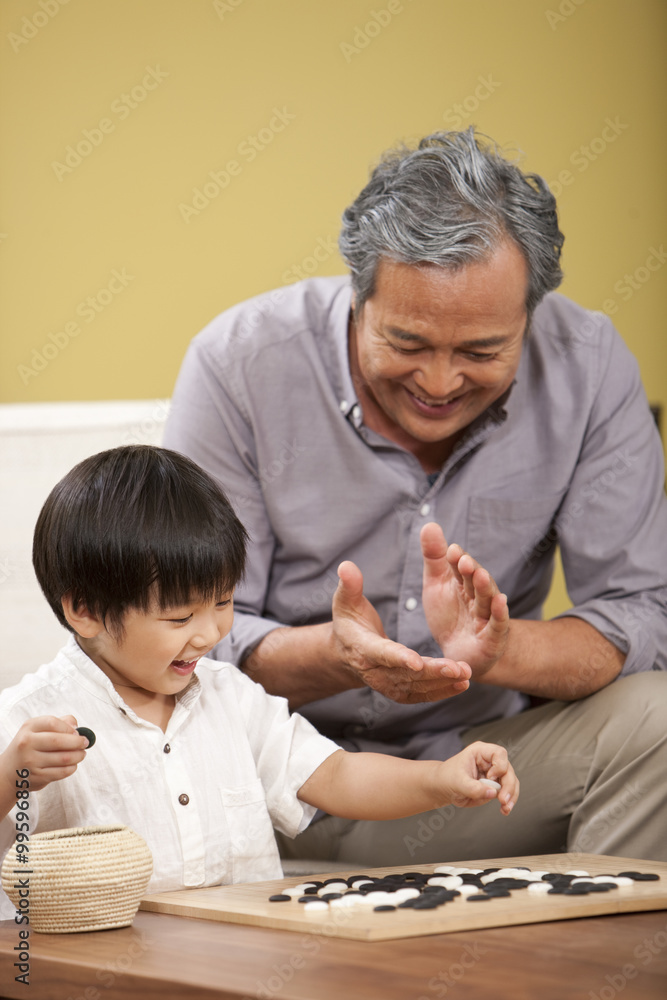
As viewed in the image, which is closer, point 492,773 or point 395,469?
point 492,773

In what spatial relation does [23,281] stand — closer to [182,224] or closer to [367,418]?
[182,224]

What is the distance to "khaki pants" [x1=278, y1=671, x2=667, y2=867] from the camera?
5.10 ft

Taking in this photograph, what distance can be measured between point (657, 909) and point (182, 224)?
2565 mm

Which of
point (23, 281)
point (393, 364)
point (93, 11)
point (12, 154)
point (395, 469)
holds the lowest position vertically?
point (395, 469)

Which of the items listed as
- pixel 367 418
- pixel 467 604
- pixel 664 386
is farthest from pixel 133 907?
pixel 664 386

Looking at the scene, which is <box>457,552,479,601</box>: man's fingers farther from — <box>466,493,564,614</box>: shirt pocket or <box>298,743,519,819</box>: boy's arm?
<box>466,493,564,614</box>: shirt pocket

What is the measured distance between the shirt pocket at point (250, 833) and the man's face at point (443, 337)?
25.1 inches

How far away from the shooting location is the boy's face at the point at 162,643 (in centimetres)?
121

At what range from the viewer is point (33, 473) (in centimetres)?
241

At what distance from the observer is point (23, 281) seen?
3.25 m

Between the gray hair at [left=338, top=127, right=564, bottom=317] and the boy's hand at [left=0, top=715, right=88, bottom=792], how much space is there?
88cm

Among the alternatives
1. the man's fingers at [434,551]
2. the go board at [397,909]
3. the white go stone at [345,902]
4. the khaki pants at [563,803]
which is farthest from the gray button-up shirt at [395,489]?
the white go stone at [345,902]

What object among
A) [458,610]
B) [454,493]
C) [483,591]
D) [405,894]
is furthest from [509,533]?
[405,894]

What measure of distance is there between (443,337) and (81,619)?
2.21 ft
